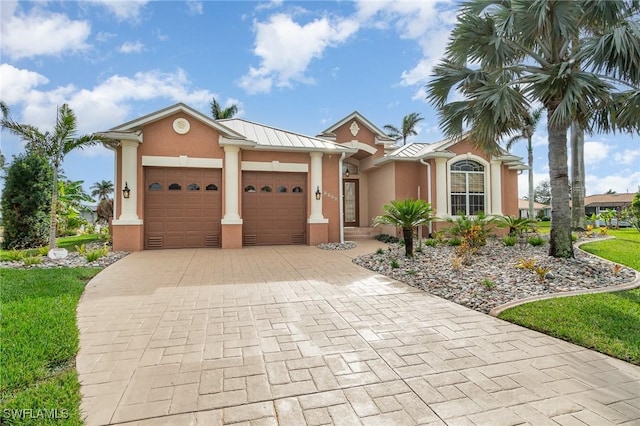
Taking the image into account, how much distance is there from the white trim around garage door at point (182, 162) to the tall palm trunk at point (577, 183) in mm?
16182

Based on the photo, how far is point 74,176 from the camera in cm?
1638

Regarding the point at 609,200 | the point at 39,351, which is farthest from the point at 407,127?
the point at 609,200

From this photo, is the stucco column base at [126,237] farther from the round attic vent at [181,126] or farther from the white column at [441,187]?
the white column at [441,187]

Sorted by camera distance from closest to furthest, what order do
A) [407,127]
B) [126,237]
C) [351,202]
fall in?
[126,237] → [351,202] → [407,127]

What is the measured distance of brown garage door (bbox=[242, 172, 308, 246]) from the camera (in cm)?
1253

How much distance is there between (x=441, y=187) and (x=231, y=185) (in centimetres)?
932

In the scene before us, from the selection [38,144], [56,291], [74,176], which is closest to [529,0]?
[56,291]

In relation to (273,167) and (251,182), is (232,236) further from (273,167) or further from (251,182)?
(273,167)

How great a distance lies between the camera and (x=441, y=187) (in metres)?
14.4

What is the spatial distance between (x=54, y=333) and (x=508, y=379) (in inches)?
194

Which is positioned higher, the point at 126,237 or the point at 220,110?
the point at 220,110

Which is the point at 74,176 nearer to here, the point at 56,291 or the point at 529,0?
the point at 56,291

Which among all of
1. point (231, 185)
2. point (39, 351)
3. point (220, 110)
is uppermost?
point (220, 110)

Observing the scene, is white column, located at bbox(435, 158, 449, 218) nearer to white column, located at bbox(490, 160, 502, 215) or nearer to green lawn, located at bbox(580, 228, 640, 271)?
white column, located at bbox(490, 160, 502, 215)
